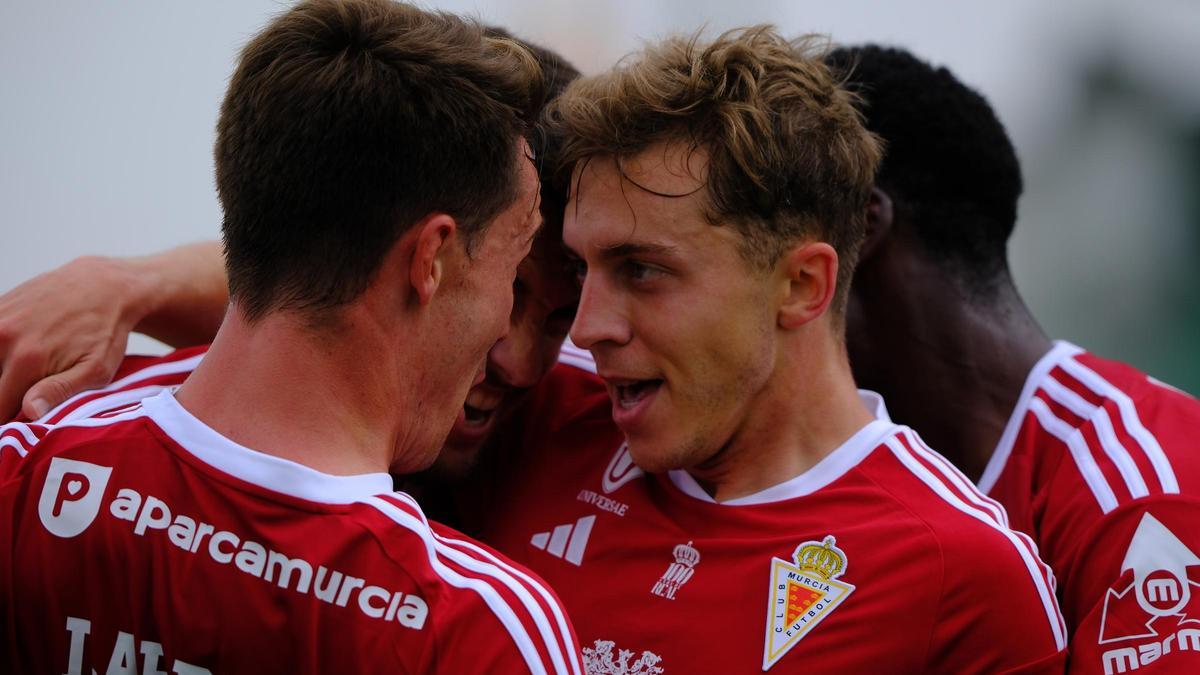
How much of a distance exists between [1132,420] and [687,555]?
1.05 meters

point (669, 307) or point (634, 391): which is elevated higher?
point (669, 307)

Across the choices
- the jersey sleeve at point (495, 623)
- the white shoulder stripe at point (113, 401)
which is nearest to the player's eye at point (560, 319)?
the white shoulder stripe at point (113, 401)

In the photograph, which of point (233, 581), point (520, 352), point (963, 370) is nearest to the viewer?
point (233, 581)

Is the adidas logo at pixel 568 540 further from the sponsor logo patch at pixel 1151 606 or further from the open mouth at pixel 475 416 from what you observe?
the sponsor logo patch at pixel 1151 606

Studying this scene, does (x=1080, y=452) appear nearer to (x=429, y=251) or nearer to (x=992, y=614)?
(x=992, y=614)

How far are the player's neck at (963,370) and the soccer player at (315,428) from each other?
159cm

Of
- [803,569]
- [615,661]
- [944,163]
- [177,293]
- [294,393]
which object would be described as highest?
[944,163]

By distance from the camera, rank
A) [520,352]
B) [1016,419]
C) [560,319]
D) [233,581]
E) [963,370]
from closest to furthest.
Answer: [233,581] < [520,352] < [560,319] < [1016,419] < [963,370]

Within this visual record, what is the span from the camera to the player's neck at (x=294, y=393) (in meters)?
1.74

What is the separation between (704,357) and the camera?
249cm

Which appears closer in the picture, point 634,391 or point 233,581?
point 233,581

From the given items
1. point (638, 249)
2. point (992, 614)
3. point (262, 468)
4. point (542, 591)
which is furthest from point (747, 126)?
point (262, 468)

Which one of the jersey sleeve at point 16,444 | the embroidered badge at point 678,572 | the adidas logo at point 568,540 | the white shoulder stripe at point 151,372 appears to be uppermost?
the jersey sleeve at point 16,444

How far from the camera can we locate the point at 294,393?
1.75m
